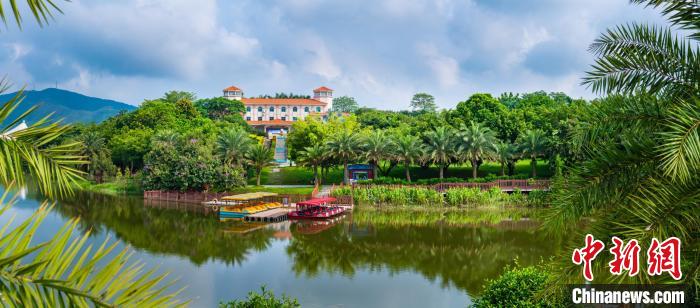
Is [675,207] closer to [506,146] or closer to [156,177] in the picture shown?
[506,146]

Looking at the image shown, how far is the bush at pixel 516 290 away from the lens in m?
10.5

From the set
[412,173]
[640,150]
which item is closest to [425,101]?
[412,173]

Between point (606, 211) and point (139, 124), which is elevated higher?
point (139, 124)

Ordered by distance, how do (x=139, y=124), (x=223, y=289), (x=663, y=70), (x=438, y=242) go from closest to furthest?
1. (x=663, y=70)
2. (x=223, y=289)
3. (x=438, y=242)
4. (x=139, y=124)

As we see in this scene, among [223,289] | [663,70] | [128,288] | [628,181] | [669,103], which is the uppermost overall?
[663,70]

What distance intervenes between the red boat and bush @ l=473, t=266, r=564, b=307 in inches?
841

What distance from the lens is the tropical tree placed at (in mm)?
6117

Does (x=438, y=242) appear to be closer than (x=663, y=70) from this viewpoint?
No

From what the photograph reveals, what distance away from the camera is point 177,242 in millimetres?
25531

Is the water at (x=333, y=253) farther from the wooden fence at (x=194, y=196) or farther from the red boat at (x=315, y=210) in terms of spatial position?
the wooden fence at (x=194, y=196)

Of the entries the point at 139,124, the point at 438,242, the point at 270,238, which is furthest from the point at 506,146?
the point at 139,124

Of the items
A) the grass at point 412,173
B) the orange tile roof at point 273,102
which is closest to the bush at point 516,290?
the grass at point 412,173

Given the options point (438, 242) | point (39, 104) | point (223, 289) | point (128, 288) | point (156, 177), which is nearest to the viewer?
point (128, 288)

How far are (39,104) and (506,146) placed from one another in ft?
140
